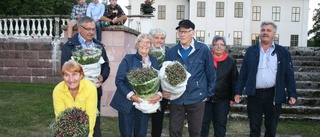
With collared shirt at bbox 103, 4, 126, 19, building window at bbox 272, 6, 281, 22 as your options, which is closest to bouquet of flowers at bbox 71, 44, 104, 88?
collared shirt at bbox 103, 4, 126, 19

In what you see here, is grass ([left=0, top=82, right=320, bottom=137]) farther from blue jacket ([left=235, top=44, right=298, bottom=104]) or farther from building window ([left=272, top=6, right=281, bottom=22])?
building window ([left=272, top=6, right=281, bottom=22])

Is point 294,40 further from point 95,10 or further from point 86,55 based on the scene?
point 86,55

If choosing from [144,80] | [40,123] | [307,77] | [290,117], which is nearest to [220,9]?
[307,77]

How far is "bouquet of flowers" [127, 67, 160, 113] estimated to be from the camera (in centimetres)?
385

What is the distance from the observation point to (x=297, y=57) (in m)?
11.9

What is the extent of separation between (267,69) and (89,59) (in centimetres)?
249

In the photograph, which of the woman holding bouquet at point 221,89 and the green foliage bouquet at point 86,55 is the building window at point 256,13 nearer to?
the woman holding bouquet at point 221,89

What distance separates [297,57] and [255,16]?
26.7 meters

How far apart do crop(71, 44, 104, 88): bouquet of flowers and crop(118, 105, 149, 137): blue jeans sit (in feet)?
1.85

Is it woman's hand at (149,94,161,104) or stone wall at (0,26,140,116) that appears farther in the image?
stone wall at (0,26,140,116)

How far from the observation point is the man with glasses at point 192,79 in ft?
13.9

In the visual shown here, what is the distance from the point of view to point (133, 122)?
170 inches

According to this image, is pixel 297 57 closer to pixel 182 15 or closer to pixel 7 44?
pixel 7 44

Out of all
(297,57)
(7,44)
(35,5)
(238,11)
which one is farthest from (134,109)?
(238,11)
